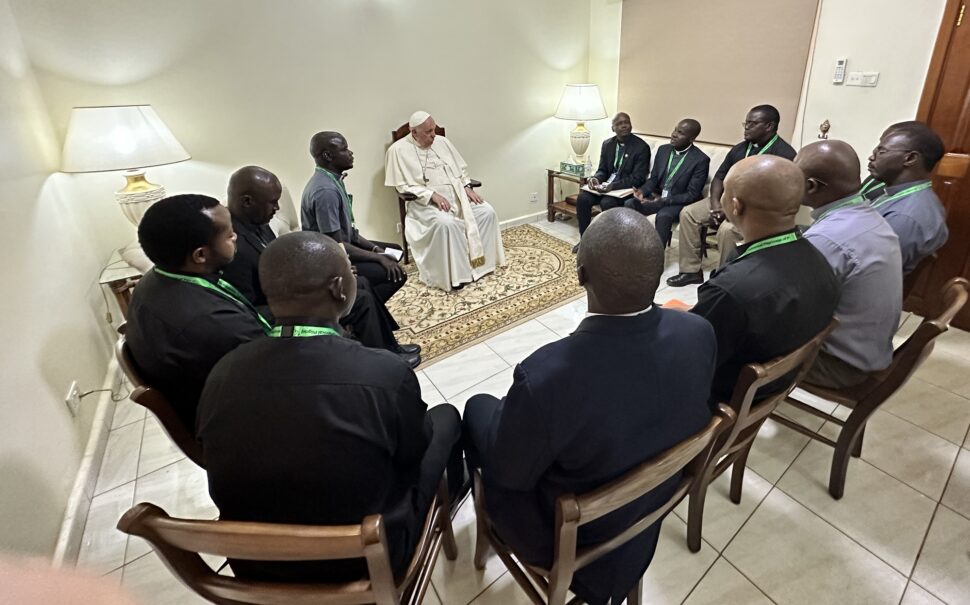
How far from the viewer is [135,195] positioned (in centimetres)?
243

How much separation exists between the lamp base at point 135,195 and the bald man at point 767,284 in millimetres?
2892

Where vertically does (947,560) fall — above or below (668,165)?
below

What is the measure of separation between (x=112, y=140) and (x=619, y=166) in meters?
3.64

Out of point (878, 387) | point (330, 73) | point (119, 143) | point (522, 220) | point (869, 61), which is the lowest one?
point (522, 220)

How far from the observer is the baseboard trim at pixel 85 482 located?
1.49 metres

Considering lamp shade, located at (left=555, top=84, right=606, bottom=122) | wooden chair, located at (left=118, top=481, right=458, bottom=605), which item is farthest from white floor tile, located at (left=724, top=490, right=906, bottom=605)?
lamp shade, located at (left=555, top=84, right=606, bottom=122)

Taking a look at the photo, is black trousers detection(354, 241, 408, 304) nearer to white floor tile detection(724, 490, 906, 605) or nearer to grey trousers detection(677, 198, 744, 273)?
white floor tile detection(724, 490, 906, 605)

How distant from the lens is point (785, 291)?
1.22 metres

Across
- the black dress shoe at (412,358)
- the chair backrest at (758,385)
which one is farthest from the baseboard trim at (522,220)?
the chair backrest at (758,385)

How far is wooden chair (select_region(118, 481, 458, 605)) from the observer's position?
66 cm

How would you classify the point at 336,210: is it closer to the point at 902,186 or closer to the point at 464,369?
the point at 464,369

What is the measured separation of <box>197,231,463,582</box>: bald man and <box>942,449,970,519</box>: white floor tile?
2.00 metres

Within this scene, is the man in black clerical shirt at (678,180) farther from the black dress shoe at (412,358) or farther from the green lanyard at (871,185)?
the black dress shoe at (412,358)

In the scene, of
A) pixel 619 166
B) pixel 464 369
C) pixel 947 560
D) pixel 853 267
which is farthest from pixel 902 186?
pixel 464 369
